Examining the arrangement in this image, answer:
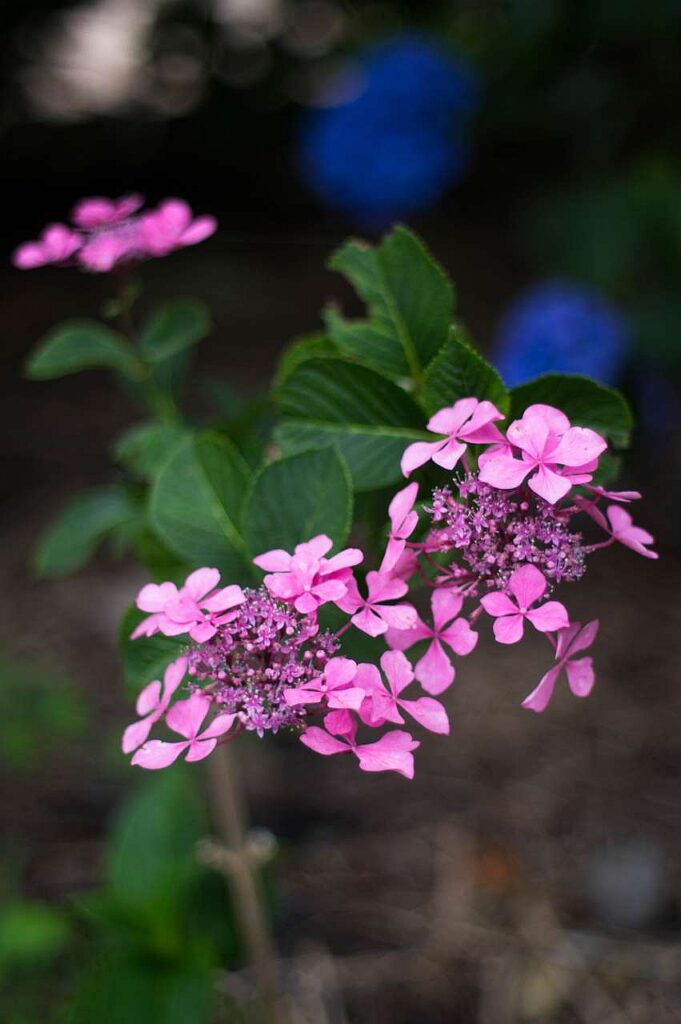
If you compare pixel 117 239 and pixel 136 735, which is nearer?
pixel 136 735

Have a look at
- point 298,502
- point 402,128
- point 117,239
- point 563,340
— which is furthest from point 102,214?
point 402,128

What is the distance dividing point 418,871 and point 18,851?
481 mm

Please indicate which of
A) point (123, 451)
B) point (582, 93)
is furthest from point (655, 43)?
point (123, 451)

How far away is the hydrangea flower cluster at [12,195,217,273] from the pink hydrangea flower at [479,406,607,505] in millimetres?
247

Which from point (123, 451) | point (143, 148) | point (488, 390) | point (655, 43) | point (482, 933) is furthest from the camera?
point (143, 148)

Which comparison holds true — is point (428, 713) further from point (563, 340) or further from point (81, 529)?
point (563, 340)

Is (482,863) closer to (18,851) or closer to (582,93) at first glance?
(18,851)

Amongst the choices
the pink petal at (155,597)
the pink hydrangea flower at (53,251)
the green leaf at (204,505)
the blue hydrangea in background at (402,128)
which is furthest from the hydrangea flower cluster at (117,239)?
the blue hydrangea in background at (402,128)

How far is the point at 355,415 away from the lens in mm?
511

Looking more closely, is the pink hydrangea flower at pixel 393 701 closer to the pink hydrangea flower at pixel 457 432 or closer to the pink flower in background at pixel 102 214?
the pink hydrangea flower at pixel 457 432

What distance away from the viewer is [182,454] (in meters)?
0.57

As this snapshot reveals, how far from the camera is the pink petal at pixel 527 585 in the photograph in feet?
1.32

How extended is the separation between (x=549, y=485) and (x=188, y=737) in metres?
0.17

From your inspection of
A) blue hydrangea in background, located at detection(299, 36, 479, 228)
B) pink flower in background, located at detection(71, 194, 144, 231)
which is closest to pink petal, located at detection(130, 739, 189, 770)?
pink flower in background, located at detection(71, 194, 144, 231)
